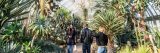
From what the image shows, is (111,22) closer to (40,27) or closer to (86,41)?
(40,27)

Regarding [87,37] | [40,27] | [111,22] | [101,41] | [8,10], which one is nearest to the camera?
[8,10]

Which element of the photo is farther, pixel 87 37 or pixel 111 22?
pixel 111 22

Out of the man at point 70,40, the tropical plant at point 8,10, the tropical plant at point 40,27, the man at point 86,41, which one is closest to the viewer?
the tropical plant at point 8,10

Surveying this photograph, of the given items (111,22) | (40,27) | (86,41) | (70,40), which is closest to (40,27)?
(40,27)

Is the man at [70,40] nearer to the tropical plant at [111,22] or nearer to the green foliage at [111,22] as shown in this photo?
the tropical plant at [111,22]

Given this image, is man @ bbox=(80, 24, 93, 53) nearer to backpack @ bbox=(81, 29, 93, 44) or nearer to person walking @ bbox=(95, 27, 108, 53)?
backpack @ bbox=(81, 29, 93, 44)

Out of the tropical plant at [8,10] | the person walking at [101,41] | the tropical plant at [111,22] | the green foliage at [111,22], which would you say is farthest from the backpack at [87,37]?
the tropical plant at [8,10]

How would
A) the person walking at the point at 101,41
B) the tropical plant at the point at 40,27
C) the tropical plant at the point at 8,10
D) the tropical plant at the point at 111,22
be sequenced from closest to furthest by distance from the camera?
1. the tropical plant at the point at 8,10
2. the person walking at the point at 101,41
3. the tropical plant at the point at 40,27
4. the tropical plant at the point at 111,22

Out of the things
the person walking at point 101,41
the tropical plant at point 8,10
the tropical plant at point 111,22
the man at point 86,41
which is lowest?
the tropical plant at point 111,22

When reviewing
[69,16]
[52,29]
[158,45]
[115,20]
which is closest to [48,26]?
[52,29]

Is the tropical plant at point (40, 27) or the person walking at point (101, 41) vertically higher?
the person walking at point (101, 41)

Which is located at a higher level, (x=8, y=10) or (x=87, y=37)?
(x=8, y=10)

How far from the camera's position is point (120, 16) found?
803 inches

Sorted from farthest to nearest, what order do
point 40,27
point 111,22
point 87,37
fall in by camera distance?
point 111,22, point 40,27, point 87,37
